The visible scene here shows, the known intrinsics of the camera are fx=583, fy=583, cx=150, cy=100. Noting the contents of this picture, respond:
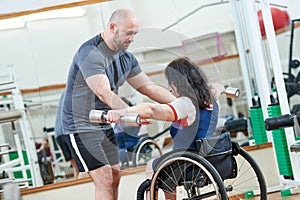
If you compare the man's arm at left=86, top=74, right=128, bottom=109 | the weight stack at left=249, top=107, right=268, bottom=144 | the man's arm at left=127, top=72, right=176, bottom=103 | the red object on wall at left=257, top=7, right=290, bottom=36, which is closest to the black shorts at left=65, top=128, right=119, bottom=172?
the man's arm at left=86, top=74, right=128, bottom=109

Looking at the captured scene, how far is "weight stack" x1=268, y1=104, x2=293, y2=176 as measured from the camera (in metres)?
3.52

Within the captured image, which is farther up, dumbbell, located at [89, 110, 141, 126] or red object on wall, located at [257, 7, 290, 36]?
red object on wall, located at [257, 7, 290, 36]

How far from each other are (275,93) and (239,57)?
614mm

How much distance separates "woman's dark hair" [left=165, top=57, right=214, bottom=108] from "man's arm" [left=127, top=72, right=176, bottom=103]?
0.30 meters

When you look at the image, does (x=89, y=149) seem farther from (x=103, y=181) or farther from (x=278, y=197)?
(x=278, y=197)

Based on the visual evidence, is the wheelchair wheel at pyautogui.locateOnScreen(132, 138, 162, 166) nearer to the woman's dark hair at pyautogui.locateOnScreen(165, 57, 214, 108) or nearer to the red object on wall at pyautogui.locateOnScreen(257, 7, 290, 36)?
the woman's dark hair at pyautogui.locateOnScreen(165, 57, 214, 108)

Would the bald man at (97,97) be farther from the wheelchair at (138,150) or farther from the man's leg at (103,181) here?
the wheelchair at (138,150)

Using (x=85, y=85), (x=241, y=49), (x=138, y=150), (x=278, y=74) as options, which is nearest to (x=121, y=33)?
(x=85, y=85)

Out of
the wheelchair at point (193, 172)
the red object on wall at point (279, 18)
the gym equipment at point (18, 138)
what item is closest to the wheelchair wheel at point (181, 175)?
the wheelchair at point (193, 172)

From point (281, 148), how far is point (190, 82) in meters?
1.11

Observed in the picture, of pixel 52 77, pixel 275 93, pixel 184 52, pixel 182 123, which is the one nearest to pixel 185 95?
pixel 182 123

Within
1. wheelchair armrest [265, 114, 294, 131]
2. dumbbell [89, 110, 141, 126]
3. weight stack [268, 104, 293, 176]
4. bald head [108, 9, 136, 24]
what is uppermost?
bald head [108, 9, 136, 24]

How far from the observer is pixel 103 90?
2777 millimetres

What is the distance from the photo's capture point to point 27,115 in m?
3.80
